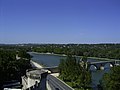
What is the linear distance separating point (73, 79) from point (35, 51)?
3855 inches

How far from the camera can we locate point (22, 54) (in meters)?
71.3

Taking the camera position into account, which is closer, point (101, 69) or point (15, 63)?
point (15, 63)

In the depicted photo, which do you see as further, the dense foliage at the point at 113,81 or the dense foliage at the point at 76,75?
the dense foliage at the point at 76,75

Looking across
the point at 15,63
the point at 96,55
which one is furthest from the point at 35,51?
the point at 15,63

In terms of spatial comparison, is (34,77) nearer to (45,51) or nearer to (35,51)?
(45,51)

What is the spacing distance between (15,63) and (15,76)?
396 cm

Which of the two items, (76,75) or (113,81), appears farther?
(76,75)

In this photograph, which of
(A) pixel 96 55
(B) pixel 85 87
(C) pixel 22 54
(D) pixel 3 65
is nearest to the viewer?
(B) pixel 85 87

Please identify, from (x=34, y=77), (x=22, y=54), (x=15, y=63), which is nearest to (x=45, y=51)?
(x=22, y=54)

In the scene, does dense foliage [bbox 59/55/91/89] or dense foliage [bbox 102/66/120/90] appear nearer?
dense foliage [bbox 102/66/120/90]

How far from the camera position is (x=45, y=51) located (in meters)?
128

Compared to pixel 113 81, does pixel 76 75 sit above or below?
below

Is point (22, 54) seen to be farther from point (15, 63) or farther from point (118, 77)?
point (118, 77)

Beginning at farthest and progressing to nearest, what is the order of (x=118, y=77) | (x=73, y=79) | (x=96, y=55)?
(x=96, y=55) < (x=73, y=79) < (x=118, y=77)
